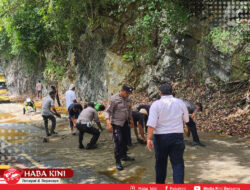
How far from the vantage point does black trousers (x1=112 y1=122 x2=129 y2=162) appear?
636 cm

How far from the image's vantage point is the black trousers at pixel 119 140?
6.36 m

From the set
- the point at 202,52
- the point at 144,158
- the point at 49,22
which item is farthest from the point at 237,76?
the point at 49,22

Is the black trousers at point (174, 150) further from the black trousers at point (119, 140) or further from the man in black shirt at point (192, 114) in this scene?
the man in black shirt at point (192, 114)

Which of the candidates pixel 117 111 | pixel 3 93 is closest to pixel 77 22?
pixel 3 93

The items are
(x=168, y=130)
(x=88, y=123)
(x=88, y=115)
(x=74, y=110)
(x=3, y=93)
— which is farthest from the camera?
(x=3, y=93)

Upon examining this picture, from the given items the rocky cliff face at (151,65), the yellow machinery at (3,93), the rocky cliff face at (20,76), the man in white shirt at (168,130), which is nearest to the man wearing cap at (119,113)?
the man in white shirt at (168,130)

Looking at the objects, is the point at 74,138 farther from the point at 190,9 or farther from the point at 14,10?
the point at 14,10

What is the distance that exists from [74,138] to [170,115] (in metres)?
6.08

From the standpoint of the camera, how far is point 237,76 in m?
12.1

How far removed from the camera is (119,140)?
6.47 meters

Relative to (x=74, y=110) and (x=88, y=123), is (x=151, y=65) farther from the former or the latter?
(x=88, y=123)

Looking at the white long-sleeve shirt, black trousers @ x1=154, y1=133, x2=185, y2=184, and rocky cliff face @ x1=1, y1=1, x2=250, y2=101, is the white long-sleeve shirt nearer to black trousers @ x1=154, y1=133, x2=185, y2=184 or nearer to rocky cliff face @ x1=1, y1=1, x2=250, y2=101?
black trousers @ x1=154, y1=133, x2=185, y2=184

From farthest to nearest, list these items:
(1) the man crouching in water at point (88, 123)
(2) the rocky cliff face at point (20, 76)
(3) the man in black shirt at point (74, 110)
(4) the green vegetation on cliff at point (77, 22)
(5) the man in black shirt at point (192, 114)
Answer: (2) the rocky cliff face at point (20, 76) < (4) the green vegetation on cliff at point (77, 22) < (3) the man in black shirt at point (74, 110) < (1) the man crouching in water at point (88, 123) < (5) the man in black shirt at point (192, 114)

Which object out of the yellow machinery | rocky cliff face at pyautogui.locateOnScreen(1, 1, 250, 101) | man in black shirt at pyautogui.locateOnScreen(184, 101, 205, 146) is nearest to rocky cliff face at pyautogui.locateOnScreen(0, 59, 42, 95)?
the yellow machinery
